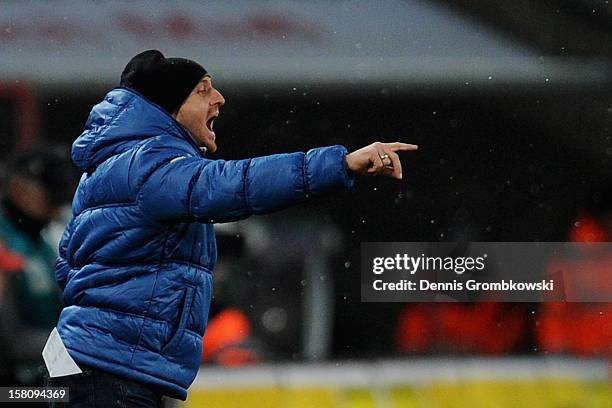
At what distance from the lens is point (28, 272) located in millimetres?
4414

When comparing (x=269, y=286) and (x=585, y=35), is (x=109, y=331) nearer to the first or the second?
(x=269, y=286)

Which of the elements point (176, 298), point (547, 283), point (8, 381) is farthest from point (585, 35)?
point (176, 298)

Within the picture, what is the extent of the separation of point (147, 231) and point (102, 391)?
0.29 metres

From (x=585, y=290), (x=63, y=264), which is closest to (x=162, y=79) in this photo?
(x=63, y=264)

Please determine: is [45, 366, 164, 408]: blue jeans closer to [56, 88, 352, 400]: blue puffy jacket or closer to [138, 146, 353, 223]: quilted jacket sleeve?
[56, 88, 352, 400]: blue puffy jacket

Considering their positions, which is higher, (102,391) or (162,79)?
(162,79)

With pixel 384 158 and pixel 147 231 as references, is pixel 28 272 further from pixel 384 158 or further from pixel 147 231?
pixel 384 158

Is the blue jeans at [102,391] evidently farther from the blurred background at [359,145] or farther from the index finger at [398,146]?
the blurred background at [359,145]

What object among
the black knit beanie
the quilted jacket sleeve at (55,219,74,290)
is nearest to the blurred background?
the quilted jacket sleeve at (55,219,74,290)

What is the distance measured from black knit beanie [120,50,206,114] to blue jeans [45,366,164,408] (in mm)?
508

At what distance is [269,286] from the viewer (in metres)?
4.66

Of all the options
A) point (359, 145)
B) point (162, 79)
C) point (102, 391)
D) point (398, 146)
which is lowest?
point (102, 391)

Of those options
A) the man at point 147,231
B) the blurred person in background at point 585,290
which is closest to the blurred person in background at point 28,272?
the blurred person in background at point 585,290

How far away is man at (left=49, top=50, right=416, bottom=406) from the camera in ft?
7.53
